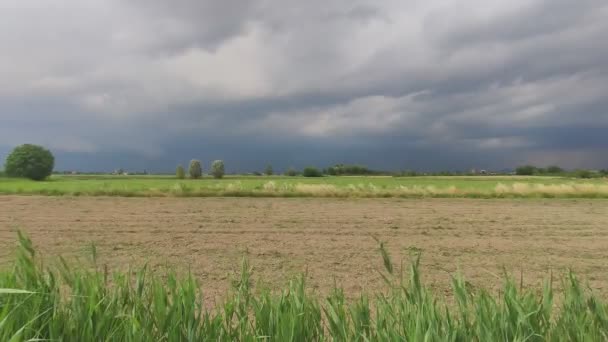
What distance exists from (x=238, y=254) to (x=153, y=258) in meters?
1.54

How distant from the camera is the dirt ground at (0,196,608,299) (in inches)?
221

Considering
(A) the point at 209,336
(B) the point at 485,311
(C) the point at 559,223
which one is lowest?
(C) the point at 559,223

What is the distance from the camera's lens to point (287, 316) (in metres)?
1.88

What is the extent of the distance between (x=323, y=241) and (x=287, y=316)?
6.40m

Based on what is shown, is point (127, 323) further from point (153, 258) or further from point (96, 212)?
point (96, 212)

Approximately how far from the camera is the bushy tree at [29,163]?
42188mm

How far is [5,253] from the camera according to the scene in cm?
680

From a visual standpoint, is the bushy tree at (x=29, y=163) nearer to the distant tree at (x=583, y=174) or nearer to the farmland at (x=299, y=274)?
the farmland at (x=299, y=274)

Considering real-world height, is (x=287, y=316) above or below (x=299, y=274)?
above

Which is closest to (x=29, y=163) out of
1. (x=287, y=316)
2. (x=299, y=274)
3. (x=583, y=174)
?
(x=299, y=274)

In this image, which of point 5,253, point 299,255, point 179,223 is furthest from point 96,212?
point 299,255

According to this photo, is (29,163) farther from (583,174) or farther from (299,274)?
(583,174)

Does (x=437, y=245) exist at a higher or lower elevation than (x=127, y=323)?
lower

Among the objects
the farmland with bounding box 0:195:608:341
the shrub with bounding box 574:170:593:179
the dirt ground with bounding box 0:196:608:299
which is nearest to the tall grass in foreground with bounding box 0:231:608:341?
the farmland with bounding box 0:195:608:341
